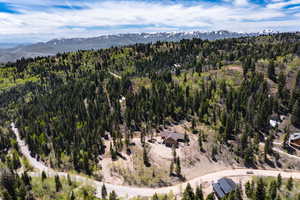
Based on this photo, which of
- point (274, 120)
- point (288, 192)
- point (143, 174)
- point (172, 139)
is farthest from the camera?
point (274, 120)

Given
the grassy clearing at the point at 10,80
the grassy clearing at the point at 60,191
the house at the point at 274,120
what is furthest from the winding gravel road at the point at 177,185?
the grassy clearing at the point at 10,80

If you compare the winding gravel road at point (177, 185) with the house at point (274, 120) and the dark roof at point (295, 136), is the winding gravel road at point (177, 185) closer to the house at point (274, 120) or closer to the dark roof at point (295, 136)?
the dark roof at point (295, 136)

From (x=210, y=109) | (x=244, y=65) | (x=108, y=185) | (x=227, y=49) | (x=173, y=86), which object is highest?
(x=227, y=49)

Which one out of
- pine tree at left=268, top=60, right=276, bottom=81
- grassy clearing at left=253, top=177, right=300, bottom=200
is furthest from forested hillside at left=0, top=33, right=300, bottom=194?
grassy clearing at left=253, top=177, right=300, bottom=200

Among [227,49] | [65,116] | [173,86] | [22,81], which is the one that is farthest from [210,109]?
[22,81]

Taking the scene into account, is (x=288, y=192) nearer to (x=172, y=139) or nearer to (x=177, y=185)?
(x=177, y=185)

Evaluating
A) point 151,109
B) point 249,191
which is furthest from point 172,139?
A: point 249,191

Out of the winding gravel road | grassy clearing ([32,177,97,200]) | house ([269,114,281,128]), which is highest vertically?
house ([269,114,281,128])

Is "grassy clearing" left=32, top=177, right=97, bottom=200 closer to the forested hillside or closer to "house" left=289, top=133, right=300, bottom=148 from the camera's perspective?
the forested hillside

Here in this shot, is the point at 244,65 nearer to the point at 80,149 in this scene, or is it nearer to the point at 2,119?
the point at 80,149
